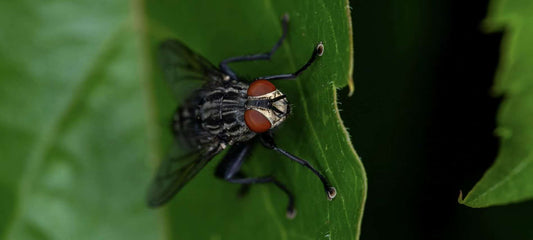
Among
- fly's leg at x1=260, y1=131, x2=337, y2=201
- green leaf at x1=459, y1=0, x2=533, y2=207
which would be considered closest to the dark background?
fly's leg at x1=260, y1=131, x2=337, y2=201

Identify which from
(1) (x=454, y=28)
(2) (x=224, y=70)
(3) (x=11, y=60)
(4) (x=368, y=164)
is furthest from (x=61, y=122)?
(1) (x=454, y=28)

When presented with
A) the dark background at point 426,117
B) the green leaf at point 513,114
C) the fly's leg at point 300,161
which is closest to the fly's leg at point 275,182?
the fly's leg at point 300,161

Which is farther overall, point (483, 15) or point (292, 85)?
point (483, 15)

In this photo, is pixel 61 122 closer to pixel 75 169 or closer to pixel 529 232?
pixel 75 169

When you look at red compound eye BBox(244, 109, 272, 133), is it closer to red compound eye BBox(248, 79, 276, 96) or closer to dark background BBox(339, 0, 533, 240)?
red compound eye BBox(248, 79, 276, 96)

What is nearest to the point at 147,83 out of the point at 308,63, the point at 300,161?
the point at 300,161

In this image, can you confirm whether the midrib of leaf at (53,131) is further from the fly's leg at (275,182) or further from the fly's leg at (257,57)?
the fly's leg at (275,182)
